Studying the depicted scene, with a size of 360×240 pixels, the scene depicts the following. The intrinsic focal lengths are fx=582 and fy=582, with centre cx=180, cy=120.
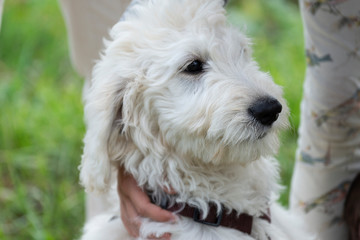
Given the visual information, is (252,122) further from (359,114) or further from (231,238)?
(359,114)

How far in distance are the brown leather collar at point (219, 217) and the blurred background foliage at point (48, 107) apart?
2.72ft

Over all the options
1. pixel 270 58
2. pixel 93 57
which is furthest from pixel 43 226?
pixel 270 58

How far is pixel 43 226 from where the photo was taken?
4160 mm

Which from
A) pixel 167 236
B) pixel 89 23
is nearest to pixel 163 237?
pixel 167 236

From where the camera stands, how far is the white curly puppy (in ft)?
7.59

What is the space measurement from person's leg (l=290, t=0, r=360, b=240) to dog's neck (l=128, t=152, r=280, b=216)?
1026mm

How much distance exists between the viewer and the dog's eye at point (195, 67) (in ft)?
7.92

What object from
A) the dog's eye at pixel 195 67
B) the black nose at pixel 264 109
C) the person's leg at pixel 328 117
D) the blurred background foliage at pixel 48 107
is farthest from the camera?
the blurred background foliage at pixel 48 107

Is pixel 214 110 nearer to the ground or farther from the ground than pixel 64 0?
nearer to the ground

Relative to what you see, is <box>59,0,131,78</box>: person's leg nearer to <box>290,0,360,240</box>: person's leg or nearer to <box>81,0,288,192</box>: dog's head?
<box>81,0,288,192</box>: dog's head

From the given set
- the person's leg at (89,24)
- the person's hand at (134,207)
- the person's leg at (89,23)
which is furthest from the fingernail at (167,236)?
the person's leg at (89,23)

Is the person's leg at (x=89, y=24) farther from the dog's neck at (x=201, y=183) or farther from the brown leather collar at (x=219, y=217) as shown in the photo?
the brown leather collar at (x=219, y=217)

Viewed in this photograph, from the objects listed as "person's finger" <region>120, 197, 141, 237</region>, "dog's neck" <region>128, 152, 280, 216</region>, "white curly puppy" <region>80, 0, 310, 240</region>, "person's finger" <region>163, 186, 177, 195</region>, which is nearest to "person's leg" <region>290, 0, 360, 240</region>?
"white curly puppy" <region>80, 0, 310, 240</region>

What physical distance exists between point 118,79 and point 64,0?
1041 millimetres
